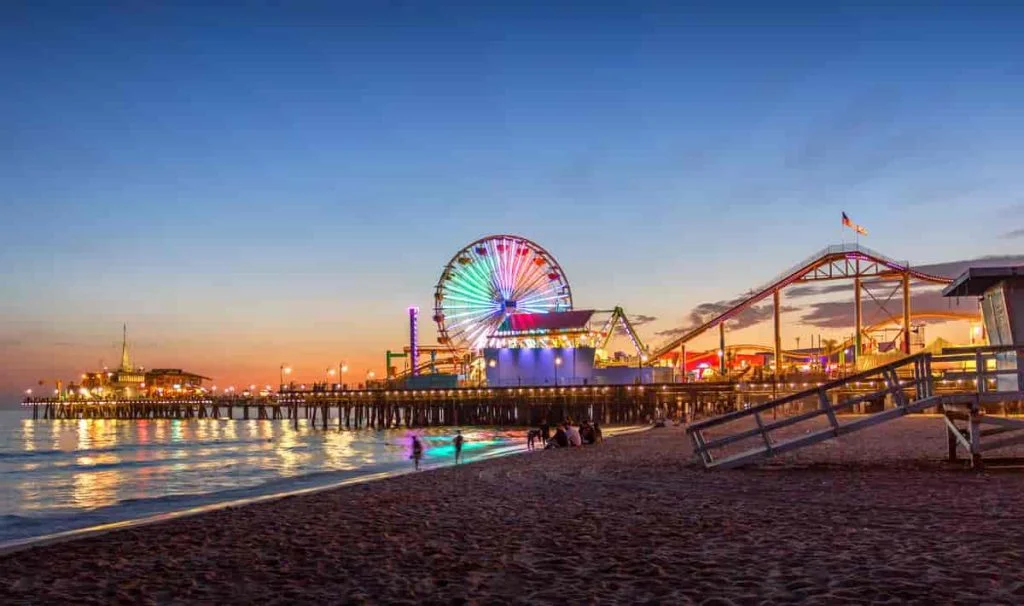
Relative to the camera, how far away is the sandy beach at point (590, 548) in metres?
7.04

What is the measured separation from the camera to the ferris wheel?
89438 mm

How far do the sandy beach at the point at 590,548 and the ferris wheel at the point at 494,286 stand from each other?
74.5 m

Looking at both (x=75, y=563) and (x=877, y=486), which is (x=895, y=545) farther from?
(x=75, y=563)

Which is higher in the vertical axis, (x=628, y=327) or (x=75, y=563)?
(x=628, y=327)

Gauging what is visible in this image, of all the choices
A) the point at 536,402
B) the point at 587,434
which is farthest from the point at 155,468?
the point at 536,402

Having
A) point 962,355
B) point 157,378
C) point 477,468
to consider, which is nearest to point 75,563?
point 477,468

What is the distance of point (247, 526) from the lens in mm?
11508

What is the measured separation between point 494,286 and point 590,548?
269 feet

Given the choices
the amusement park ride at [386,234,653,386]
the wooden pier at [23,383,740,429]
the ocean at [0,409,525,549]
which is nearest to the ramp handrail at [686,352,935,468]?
the ocean at [0,409,525,549]

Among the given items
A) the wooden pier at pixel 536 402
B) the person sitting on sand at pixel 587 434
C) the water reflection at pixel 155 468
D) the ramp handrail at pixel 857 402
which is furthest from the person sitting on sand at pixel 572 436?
the wooden pier at pixel 536 402

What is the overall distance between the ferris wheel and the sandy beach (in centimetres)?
7446

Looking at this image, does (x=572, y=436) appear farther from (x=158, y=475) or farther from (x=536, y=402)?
(x=536, y=402)

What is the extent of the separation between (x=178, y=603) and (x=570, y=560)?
360 centimetres

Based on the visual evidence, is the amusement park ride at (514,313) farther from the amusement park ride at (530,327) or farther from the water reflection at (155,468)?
the water reflection at (155,468)
